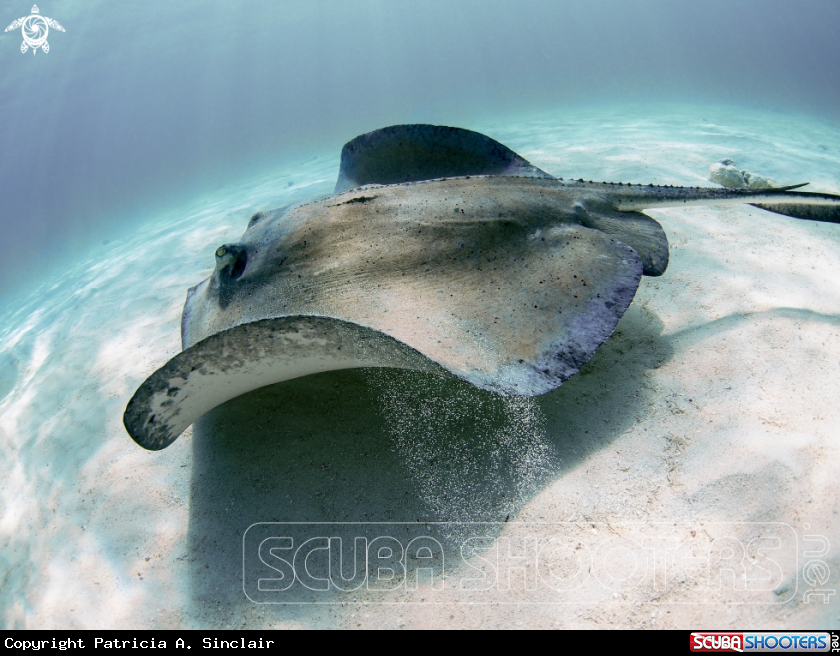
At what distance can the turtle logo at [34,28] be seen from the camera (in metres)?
30.1

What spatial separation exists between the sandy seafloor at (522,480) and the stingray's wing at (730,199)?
2.26ft

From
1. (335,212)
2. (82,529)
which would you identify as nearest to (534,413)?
(335,212)

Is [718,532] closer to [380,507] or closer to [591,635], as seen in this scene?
→ [591,635]

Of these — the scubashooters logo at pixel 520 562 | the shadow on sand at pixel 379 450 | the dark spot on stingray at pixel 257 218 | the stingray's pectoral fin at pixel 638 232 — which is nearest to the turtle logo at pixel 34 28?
the dark spot on stingray at pixel 257 218

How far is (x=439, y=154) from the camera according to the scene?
4188 millimetres

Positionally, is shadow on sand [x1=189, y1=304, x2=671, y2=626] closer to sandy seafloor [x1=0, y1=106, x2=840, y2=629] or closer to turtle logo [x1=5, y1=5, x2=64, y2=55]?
sandy seafloor [x1=0, y1=106, x2=840, y2=629]

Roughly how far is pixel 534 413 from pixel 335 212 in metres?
2.17

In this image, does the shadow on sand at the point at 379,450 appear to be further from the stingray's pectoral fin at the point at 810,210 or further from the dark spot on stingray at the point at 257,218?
the dark spot on stingray at the point at 257,218

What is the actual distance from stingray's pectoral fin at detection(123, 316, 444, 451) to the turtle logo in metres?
46.8

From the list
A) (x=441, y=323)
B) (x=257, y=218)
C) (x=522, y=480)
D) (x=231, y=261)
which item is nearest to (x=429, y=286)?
(x=441, y=323)

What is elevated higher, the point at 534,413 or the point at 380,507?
the point at 534,413

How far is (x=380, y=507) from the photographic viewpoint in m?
2.24

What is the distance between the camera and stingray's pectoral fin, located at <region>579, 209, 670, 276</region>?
2842 millimetres

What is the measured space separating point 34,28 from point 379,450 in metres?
52.0
